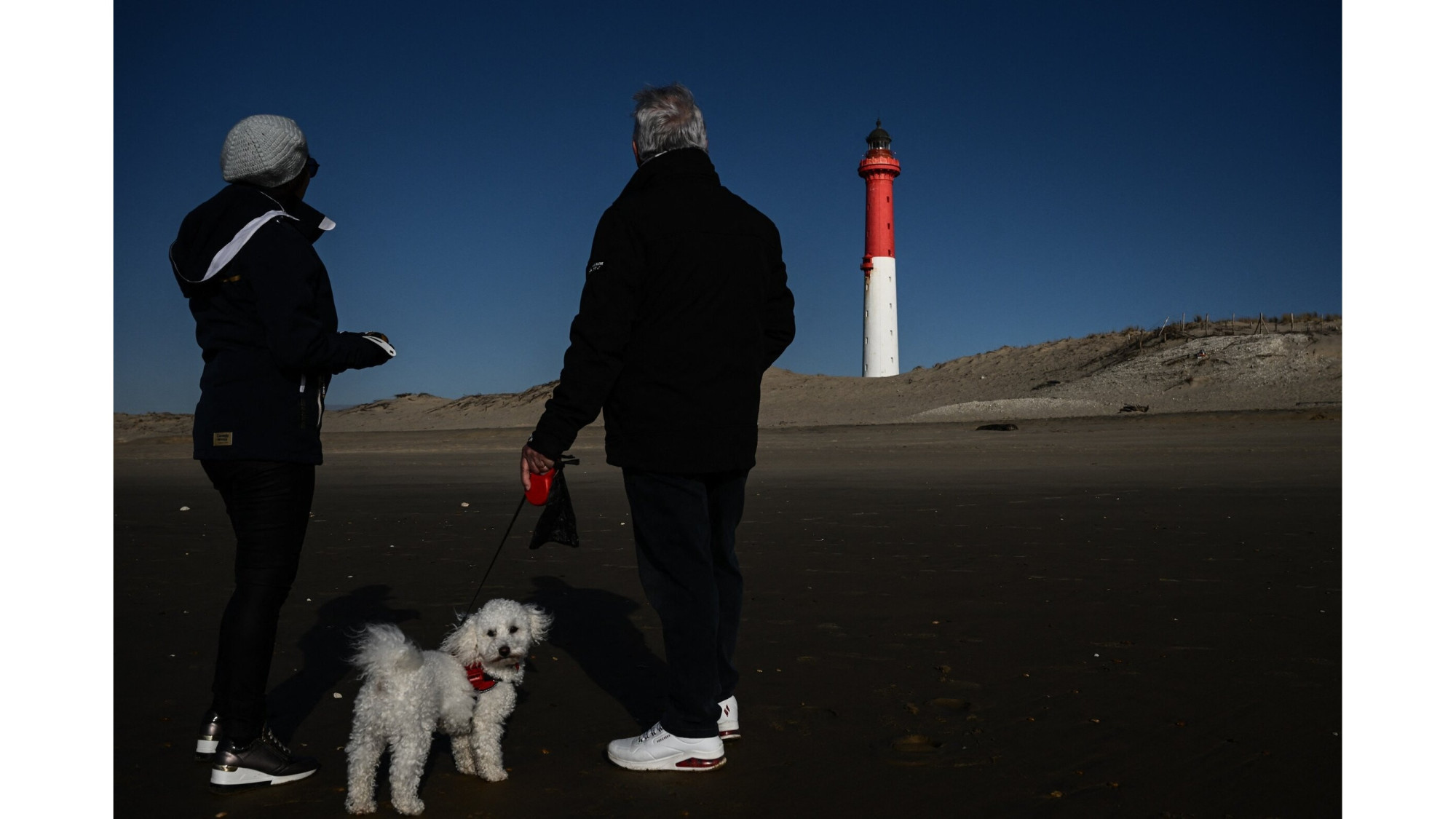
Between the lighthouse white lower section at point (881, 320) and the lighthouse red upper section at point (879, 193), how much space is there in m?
0.51

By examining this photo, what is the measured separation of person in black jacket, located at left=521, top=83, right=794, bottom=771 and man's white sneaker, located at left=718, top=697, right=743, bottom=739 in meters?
0.19

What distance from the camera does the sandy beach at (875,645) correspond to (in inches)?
120

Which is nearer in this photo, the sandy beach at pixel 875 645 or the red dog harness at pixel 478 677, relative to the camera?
the sandy beach at pixel 875 645

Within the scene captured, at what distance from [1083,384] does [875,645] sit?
109 feet

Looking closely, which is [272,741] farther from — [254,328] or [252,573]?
[254,328]

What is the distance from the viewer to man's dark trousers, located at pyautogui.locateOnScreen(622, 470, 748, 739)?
3.21 meters

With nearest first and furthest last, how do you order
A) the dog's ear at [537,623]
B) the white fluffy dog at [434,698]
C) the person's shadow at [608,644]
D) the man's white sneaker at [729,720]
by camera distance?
the white fluffy dog at [434,698] → the dog's ear at [537,623] → the man's white sneaker at [729,720] → the person's shadow at [608,644]

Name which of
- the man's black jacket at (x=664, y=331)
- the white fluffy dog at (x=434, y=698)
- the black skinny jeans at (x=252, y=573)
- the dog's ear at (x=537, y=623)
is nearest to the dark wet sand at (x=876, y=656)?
the white fluffy dog at (x=434, y=698)

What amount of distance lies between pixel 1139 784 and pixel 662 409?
1789 millimetres

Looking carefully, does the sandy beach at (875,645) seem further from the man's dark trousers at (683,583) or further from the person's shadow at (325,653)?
the man's dark trousers at (683,583)

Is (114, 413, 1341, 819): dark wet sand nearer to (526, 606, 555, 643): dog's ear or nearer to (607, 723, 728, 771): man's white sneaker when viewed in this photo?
(607, 723, 728, 771): man's white sneaker

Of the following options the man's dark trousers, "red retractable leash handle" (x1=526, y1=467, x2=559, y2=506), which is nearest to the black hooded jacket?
"red retractable leash handle" (x1=526, y1=467, x2=559, y2=506)

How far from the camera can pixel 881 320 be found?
4434 centimetres

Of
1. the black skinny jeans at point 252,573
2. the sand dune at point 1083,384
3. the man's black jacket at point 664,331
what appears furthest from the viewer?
the sand dune at point 1083,384
